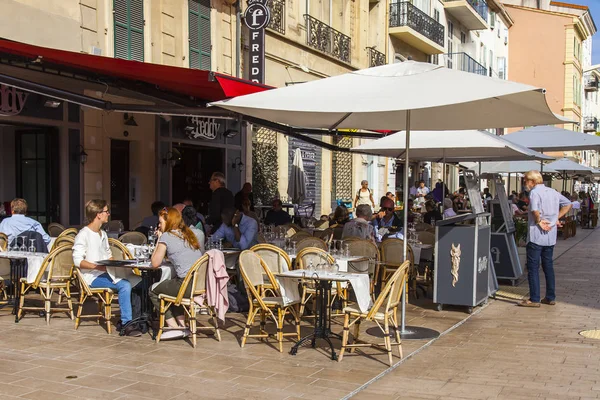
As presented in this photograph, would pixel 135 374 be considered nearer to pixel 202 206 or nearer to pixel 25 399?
pixel 25 399

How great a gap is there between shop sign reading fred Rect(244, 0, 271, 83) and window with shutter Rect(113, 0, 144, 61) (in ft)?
10.6

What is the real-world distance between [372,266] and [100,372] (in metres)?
4.22

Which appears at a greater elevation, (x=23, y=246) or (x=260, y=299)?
(x=23, y=246)

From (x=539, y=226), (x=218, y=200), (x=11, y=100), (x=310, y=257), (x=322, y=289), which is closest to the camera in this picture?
(x=322, y=289)

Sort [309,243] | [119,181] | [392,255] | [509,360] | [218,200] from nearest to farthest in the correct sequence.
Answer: [509,360], [309,243], [392,255], [218,200], [119,181]

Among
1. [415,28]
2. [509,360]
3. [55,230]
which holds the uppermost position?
[415,28]

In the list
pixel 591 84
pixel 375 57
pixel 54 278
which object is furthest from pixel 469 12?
pixel 591 84

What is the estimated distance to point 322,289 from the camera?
6520 mm

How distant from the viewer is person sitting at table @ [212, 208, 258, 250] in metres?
8.71

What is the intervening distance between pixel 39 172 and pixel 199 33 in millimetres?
4874

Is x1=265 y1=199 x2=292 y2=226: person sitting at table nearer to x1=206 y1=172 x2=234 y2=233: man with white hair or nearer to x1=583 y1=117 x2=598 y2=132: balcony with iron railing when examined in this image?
x1=206 y1=172 x2=234 y2=233: man with white hair

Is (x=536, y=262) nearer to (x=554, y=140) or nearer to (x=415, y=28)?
(x=554, y=140)

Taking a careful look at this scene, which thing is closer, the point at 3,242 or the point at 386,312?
the point at 386,312

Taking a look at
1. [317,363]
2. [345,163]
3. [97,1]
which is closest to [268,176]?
[345,163]
